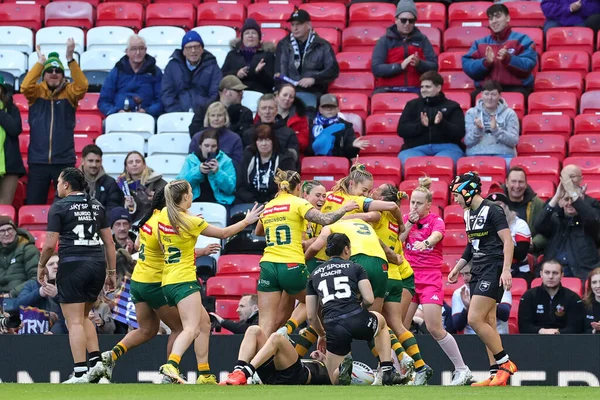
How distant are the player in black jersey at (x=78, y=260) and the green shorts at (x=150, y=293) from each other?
32 centimetres

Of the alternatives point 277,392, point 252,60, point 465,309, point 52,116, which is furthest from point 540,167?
point 277,392

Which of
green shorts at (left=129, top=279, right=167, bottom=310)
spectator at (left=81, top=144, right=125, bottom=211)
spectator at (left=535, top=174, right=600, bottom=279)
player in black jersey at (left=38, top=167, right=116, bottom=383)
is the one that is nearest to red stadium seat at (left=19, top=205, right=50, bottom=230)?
spectator at (left=81, top=144, right=125, bottom=211)

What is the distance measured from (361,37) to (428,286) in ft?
20.6

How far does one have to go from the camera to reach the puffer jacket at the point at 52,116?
15961 millimetres

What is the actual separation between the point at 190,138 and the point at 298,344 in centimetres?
496

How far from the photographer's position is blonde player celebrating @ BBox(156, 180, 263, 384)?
11539 mm

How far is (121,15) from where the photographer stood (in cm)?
1916

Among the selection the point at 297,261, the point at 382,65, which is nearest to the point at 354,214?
the point at 297,261

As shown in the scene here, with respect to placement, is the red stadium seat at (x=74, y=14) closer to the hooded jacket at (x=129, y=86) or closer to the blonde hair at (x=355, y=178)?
the hooded jacket at (x=129, y=86)

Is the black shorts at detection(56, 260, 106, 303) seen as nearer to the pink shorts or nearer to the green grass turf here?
the green grass turf

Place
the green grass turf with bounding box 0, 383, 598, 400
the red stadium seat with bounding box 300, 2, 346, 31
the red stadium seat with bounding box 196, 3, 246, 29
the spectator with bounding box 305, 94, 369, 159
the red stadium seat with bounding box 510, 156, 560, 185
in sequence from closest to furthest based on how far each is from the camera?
1. the green grass turf with bounding box 0, 383, 598, 400
2. the red stadium seat with bounding box 510, 156, 560, 185
3. the spectator with bounding box 305, 94, 369, 159
4. the red stadium seat with bounding box 300, 2, 346, 31
5. the red stadium seat with bounding box 196, 3, 246, 29

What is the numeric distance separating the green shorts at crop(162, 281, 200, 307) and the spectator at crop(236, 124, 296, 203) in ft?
13.1

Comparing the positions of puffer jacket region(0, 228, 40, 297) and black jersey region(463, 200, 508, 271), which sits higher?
black jersey region(463, 200, 508, 271)

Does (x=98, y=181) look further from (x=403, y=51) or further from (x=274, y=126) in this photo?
(x=403, y=51)
